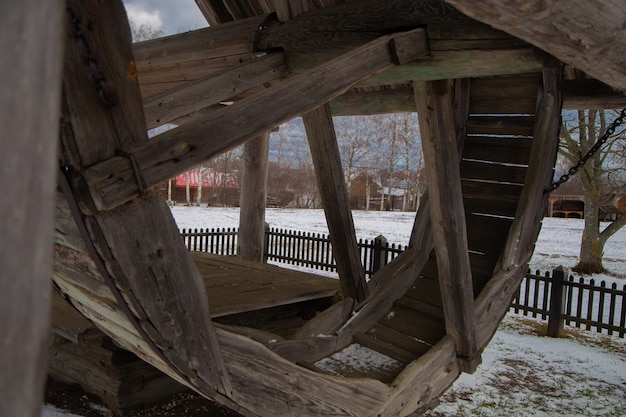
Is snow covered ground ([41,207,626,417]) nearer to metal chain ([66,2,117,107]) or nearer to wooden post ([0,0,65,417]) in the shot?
metal chain ([66,2,117,107])

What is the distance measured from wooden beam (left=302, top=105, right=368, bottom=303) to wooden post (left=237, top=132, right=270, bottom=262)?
285 cm

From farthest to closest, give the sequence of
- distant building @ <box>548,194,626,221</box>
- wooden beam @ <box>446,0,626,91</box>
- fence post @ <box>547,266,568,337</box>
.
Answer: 1. distant building @ <box>548,194,626,221</box>
2. fence post @ <box>547,266,568,337</box>
3. wooden beam @ <box>446,0,626,91</box>

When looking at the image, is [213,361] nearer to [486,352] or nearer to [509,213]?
[509,213]

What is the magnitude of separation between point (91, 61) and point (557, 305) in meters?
8.12

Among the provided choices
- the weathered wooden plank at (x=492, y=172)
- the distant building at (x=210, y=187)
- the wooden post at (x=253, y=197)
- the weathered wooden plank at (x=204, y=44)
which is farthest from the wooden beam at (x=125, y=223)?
the distant building at (x=210, y=187)

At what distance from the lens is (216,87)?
11.8ft

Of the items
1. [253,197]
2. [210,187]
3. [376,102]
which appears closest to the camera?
[376,102]

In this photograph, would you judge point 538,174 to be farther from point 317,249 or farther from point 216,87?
point 317,249

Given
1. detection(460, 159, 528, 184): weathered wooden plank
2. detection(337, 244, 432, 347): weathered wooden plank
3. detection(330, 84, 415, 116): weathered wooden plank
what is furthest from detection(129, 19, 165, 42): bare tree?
detection(337, 244, 432, 347): weathered wooden plank

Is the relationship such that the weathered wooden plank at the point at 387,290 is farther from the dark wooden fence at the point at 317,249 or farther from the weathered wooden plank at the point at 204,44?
the dark wooden fence at the point at 317,249

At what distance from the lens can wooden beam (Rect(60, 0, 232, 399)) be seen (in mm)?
1705

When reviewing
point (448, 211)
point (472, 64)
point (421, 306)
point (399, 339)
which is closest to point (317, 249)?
point (421, 306)

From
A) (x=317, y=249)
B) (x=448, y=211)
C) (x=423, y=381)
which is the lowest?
(x=423, y=381)

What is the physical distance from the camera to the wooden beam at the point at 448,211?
3.33 metres
